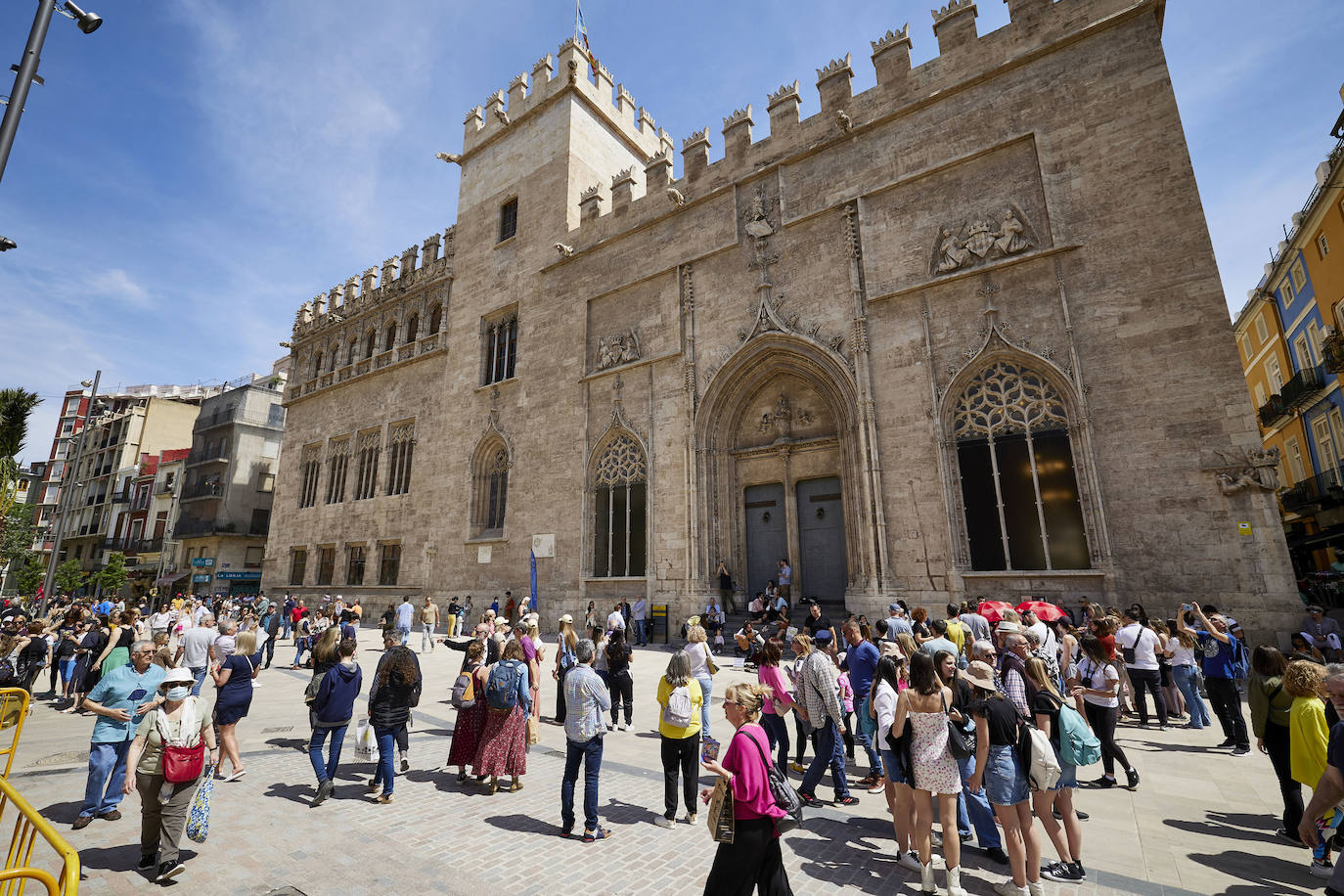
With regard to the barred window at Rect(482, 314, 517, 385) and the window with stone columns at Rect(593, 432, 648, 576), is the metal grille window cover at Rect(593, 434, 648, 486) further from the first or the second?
the barred window at Rect(482, 314, 517, 385)

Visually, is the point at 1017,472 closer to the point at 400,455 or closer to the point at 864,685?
the point at 864,685

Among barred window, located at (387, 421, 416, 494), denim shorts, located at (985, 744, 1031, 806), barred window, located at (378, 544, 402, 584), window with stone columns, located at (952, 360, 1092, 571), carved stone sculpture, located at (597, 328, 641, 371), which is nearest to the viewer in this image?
denim shorts, located at (985, 744, 1031, 806)

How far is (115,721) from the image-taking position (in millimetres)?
5551

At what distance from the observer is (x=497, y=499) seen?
21688mm

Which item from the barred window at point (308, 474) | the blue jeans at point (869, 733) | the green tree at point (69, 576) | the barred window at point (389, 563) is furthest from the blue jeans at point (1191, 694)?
the green tree at point (69, 576)

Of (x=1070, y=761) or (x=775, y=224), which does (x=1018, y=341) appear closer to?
(x=775, y=224)

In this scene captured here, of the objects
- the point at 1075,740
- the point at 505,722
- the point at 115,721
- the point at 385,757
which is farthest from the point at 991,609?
the point at 115,721

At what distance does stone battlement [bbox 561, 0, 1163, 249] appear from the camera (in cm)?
1348

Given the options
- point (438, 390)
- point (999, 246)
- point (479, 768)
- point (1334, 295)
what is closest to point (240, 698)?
point (479, 768)

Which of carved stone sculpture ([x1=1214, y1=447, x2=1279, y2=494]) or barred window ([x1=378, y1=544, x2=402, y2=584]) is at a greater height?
carved stone sculpture ([x1=1214, y1=447, x2=1279, y2=494])

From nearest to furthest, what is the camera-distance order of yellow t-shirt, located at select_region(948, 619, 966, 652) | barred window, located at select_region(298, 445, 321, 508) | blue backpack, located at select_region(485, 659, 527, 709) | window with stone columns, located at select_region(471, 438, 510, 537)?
blue backpack, located at select_region(485, 659, 527, 709) < yellow t-shirt, located at select_region(948, 619, 966, 652) < window with stone columns, located at select_region(471, 438, 510, 537) < barred window, located at select_region(298, 445, 321, 508)

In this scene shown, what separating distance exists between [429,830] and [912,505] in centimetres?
1122

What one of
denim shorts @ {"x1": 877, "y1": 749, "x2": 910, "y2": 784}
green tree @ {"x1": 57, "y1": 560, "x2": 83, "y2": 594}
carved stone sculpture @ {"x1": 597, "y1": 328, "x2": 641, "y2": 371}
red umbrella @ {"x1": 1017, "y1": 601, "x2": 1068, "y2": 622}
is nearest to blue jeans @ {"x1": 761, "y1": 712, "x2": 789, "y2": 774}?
denim shorts @ {"x1": 877, "y1": 749, "x2": 910, "y2": 784}

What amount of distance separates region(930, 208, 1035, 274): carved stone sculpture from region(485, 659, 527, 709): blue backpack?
1270cm
